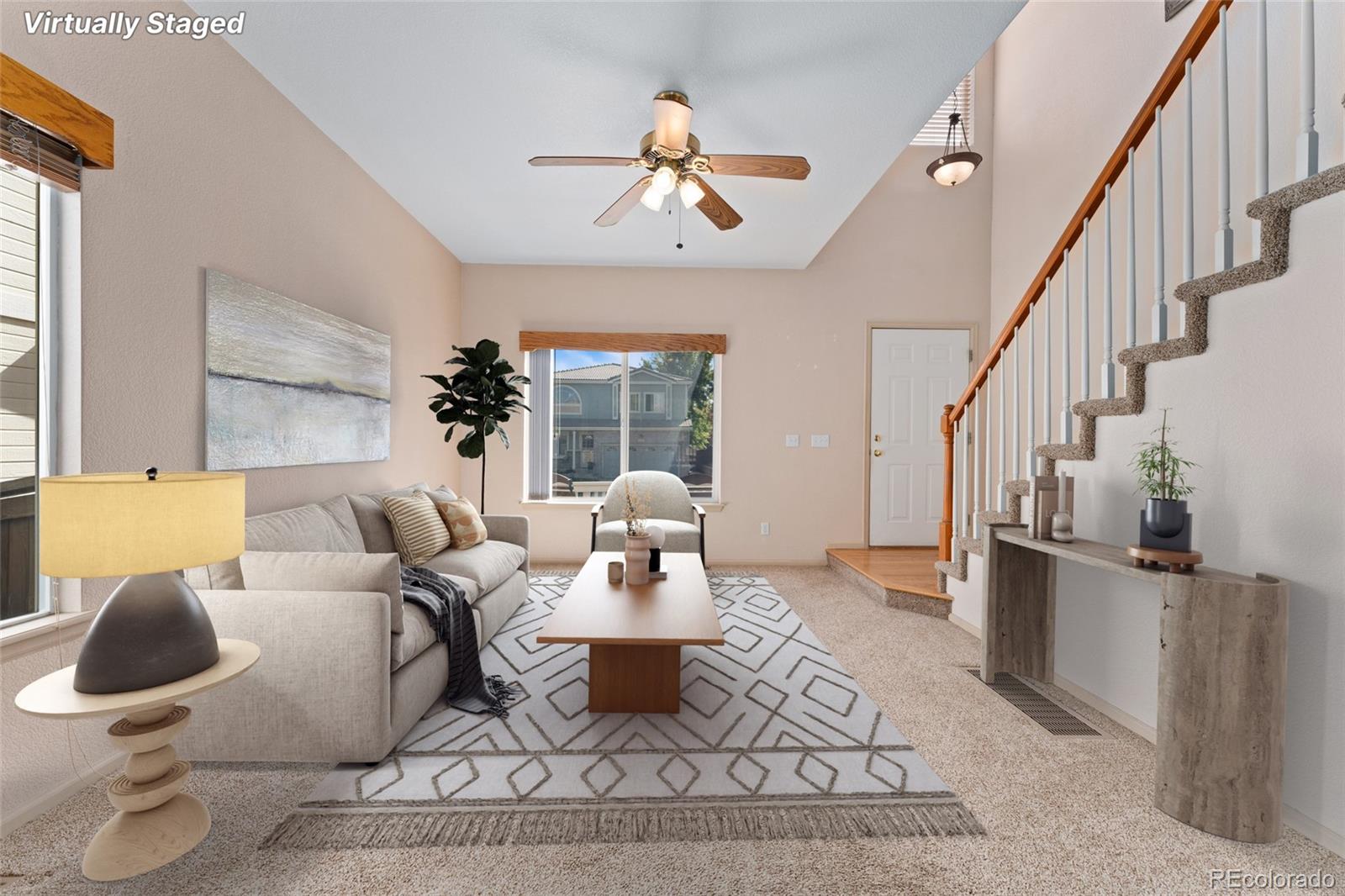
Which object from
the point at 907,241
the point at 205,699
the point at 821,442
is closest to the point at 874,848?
the point at 205,699

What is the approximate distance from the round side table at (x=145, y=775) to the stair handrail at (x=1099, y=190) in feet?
11.9

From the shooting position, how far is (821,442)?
545cm

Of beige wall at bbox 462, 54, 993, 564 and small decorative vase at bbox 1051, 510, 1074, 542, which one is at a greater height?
beige wall at bbox 462, 54, 993, 564

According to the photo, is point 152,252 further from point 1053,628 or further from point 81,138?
point 1053,628

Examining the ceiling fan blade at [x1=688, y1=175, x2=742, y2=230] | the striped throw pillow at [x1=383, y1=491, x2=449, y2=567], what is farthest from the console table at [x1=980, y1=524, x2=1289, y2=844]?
the striped throw pillow at [x1=383, y1=491, x2=449, y2=567]

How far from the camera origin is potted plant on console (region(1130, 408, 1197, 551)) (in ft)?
6.44

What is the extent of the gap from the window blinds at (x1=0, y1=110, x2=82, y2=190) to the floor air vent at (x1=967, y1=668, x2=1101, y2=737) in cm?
399

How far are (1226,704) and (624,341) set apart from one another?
4506 millimetres

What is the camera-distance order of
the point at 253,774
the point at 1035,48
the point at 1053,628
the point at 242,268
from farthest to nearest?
the point at 1035,48, the point at 1053,628, the point at 242,268, the point at 253,774

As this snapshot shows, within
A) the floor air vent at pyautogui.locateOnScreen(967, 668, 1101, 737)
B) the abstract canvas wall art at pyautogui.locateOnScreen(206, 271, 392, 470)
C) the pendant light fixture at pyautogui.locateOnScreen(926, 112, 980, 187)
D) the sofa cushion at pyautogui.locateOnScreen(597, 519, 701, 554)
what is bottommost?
the floor air vent at pyautogui.locateOnScreen(967, 668, 1101, 737)

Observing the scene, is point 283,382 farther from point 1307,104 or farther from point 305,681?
point 1307,104

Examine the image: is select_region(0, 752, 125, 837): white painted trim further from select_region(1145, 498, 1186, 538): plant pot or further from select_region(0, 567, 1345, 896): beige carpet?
select_region(1145, 498, 1186, 538): plant pot

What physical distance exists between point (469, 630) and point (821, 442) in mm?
3668

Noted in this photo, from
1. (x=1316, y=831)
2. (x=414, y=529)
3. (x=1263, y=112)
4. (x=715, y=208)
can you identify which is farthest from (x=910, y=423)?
(x=414, y=529)
